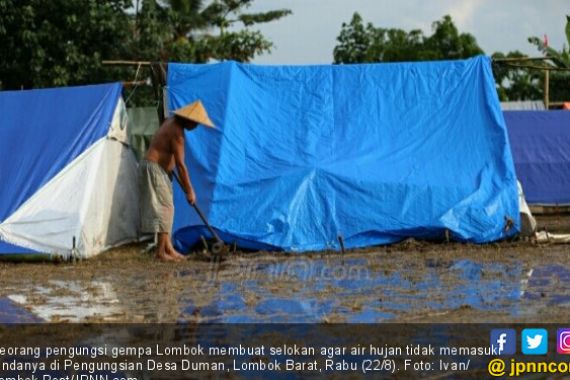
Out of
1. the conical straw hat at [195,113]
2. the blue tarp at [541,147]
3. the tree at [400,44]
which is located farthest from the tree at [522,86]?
the conical straw hat at [195,113]

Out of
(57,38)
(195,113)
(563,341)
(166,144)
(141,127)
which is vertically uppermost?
(57,38)

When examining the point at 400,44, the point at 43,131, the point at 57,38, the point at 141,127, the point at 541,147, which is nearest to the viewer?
the point at 43,131

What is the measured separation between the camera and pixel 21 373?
4.21m

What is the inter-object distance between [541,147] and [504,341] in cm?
928

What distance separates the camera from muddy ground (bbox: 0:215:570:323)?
552 centimetres

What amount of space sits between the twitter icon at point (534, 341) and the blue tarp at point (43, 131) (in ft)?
18.0

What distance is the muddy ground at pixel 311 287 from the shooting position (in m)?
5.52

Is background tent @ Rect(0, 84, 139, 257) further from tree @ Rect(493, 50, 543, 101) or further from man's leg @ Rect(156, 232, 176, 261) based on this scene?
tree @ Rect(493, 50, 543, 101)

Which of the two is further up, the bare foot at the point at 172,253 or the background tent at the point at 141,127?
the background tent at the point at 141,127

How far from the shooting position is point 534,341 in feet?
15.0

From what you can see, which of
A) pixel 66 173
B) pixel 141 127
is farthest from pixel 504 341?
pixel 141 127

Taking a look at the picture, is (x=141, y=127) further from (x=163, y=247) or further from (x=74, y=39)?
(x=74, y=39)

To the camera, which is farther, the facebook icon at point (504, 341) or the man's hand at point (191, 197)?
the man's hand at point (191, 197)

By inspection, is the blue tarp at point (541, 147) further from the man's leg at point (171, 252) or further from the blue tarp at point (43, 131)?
the man's leg at point (171, 252)
